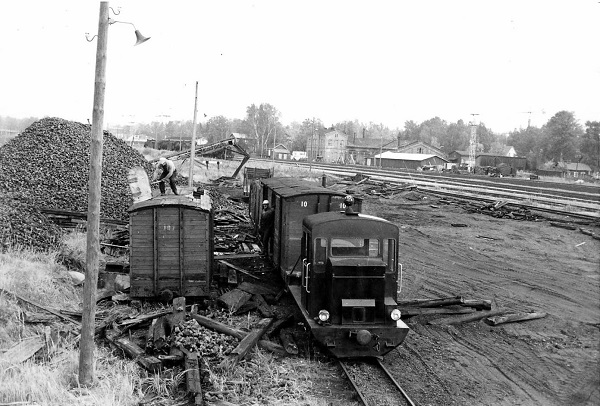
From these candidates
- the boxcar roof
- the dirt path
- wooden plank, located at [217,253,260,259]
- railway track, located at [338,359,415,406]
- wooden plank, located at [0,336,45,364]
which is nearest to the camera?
railway track, located at [338,359,415,406]

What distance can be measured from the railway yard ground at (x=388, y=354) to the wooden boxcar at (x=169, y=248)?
0.55 meters

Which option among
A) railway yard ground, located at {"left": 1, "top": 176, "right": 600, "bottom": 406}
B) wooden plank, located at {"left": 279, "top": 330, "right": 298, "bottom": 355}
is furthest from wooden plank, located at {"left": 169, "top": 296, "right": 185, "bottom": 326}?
wooden plank, located at {"left": 279, "top": 330, "right": 298, "bottom": 355}

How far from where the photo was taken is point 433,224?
1108 inches

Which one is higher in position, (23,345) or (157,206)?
(157,206)

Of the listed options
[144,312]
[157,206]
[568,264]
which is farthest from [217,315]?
[568,264]

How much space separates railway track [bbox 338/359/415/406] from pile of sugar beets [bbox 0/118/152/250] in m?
10.4

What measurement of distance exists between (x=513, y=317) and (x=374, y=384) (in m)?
5.56

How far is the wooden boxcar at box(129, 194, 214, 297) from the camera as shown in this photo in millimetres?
12156

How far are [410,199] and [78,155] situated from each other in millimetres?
23547

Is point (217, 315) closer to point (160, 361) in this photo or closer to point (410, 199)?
point (160, 361)

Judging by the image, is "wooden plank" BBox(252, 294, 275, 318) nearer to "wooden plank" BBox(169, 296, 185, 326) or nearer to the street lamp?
"wooden plank" BBox(169, 296, 185, 326)

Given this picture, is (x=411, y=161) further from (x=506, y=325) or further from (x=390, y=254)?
(x=390, y=254)

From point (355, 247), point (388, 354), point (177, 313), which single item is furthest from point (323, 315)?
point (177, 313)

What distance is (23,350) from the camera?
8.90m
